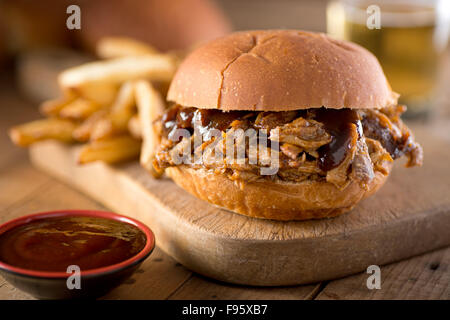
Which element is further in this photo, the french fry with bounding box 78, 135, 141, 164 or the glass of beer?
the glass of beer

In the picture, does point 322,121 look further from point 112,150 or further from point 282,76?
point 112,150

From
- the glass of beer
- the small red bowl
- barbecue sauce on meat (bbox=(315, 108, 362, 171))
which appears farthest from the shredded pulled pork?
the glass of beer

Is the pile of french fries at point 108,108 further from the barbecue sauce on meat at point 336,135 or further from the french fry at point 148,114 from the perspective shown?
the barbecue sauce on meat at point 336,135

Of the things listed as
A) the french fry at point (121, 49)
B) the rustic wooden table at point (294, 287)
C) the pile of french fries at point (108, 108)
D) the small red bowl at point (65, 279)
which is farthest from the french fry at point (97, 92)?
the small red bowl at point (65, 279)

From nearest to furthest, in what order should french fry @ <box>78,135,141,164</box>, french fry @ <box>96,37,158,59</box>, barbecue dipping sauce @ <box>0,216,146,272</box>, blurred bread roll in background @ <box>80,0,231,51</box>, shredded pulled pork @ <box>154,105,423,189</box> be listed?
barbecue dipping sauce @ <box>0,216,146,272</box>, shredded pulled pork @ <box>154,105,423,189</box>, french fry @ <box>78,135,141,164</box>, french fry @ <box>96,37,158,59</box>, blurred bread roll in background @ <box>80,0,231,51</box>

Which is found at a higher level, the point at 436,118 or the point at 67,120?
the point at 67,120

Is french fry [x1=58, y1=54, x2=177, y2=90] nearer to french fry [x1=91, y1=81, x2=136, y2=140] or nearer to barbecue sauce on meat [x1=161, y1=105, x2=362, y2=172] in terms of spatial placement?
french fry [x1=91, y1=81, x2=136, y2=140]

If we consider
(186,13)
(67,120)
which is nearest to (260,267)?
(67,120)
